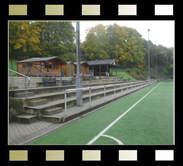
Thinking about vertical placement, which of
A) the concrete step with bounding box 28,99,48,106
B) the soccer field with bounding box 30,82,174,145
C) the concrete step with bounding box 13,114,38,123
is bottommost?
the soccer field with bounding box 30,82,174,145

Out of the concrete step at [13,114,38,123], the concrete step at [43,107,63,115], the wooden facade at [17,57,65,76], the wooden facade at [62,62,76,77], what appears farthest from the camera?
the wooden facade at [62,62,76,77]

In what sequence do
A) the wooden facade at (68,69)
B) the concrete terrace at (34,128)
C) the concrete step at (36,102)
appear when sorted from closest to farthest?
the concrete terrace at (34,128), the concrete step at (36,102), the wooden facade at (68,69)

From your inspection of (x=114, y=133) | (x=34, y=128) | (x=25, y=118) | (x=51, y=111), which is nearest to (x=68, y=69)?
(x=51, y=111)

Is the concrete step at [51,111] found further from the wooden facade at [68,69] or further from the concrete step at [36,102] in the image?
the wooden facade at [68,69]

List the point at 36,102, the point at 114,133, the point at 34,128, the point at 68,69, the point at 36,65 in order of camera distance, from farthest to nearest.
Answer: the point at 68,69, the point at 36,65, the point at 36,102, the point at 34,128, the point at 114,133

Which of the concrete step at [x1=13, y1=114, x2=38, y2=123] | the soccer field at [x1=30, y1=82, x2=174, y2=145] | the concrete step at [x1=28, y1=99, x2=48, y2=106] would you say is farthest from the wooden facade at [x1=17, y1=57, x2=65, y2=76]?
the soccer field at [x1=30, y1=82, x2=174, y2=145]

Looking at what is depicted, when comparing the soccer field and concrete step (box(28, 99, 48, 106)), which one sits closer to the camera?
the soccer field

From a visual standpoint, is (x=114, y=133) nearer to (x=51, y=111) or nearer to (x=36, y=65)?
(x=51, y=111)

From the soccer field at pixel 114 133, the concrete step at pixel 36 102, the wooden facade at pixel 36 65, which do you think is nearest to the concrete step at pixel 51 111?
the concrete step at pixel 36 102

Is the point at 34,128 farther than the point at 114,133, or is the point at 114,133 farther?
the point at 34,128

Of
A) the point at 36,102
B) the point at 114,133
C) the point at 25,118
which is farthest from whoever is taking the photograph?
the point at 36,102

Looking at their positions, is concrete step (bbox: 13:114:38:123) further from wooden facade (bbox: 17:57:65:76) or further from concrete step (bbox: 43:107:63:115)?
wooden facade (bbox: 17:57:65:76)
